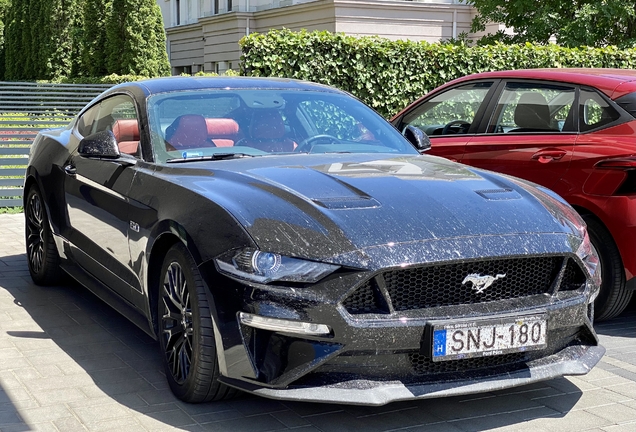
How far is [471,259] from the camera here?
3900 millimetres

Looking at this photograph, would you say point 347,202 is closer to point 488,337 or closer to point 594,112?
point 488,337

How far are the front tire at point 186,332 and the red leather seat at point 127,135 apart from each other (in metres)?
1.15

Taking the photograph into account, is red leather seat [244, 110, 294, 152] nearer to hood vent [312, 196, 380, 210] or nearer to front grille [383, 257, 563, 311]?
hood vent [312, 196, 380, 210]

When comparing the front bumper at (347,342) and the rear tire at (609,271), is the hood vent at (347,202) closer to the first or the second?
the front bumper at (347,342)

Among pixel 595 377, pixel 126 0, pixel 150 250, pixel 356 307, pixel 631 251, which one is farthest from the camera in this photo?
pixel 126 0

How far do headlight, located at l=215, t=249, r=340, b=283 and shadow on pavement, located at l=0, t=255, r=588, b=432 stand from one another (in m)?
0.75

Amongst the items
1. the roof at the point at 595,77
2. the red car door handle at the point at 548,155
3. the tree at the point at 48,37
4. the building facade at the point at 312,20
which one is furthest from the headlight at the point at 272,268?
the tree at the point at 48,37

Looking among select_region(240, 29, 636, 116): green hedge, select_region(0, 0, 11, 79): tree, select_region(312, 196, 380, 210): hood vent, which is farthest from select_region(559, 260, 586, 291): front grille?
select_region(0, 0, 11, 79): tree

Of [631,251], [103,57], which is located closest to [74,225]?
[631,251]

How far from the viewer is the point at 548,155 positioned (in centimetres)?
633

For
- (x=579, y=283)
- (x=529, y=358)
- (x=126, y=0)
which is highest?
(x=126, y=0)

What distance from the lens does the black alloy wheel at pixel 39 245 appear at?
6.70 meters

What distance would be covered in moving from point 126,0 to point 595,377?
27.8 m

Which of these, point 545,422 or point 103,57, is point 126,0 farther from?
point 545,422
